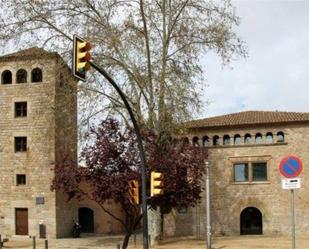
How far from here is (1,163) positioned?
4334 cm

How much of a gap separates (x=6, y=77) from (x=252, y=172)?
1994 cm

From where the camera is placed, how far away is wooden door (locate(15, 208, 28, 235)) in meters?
42.5

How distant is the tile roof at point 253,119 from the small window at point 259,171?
10.3ft

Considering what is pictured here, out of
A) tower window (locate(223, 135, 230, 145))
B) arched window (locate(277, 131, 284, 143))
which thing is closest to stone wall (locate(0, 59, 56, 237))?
tower window (locate(223, 135, 230, 145))

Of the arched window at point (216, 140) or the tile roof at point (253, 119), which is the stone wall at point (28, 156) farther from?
the arched window at point (216, 140)

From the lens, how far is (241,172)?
43.6 metres

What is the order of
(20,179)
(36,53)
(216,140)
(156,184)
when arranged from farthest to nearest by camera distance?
1. (216,140)
2. (20,179)
3. (36,53)
4. (156,184)

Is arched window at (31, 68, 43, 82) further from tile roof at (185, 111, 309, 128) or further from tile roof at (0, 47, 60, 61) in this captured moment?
tile roof at (185, 111, 309, 128)

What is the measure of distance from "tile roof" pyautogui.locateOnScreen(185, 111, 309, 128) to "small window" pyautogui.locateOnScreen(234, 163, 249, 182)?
3115mm

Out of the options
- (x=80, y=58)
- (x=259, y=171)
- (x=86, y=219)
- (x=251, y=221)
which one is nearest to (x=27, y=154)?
(x=86, y=219)

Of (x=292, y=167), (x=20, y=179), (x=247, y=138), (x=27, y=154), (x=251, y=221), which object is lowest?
(x=251, y=221)

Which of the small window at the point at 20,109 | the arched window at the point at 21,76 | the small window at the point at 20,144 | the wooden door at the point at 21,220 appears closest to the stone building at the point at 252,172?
the wooden door at the point at 21,220

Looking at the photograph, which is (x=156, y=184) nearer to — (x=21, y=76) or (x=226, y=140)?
(x=226, y=140)

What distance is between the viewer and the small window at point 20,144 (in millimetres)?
43344
